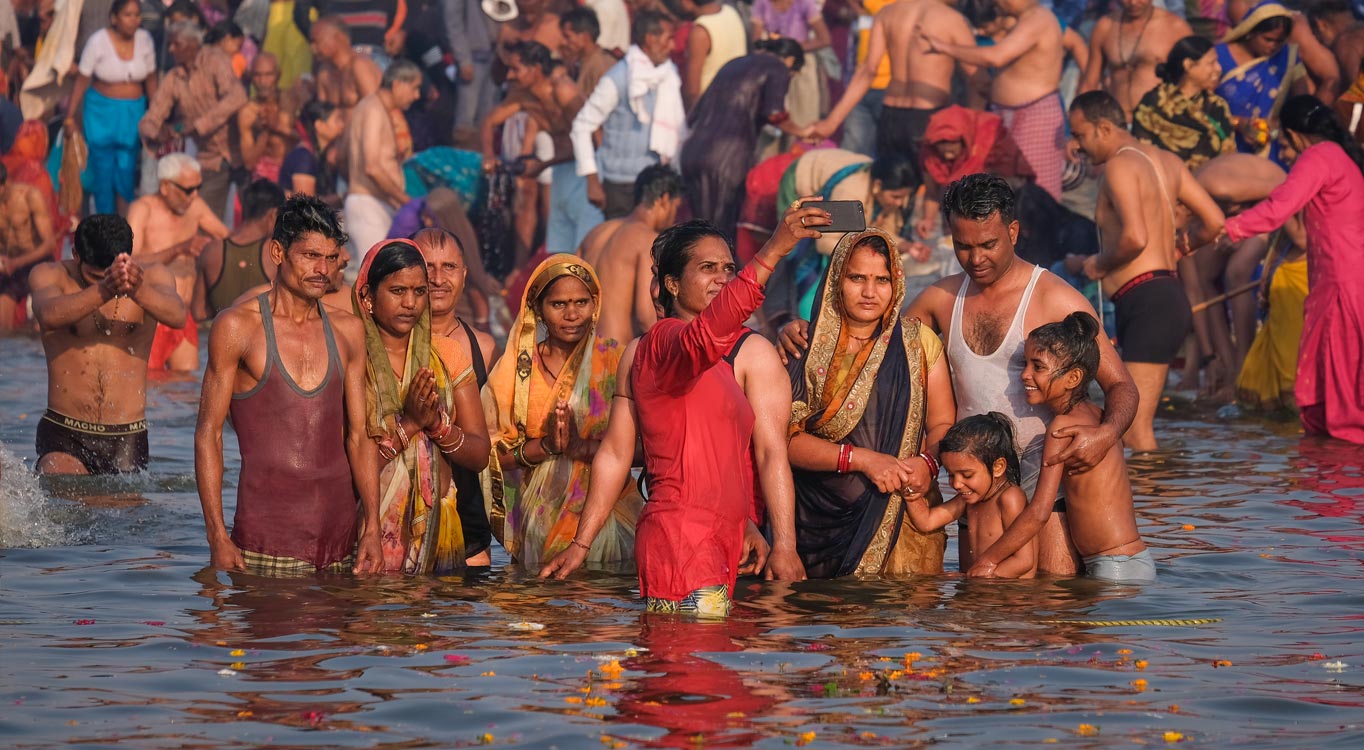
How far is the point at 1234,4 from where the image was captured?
14.8 m

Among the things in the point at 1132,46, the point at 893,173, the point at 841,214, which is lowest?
the point at 841,214

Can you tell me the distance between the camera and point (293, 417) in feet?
22.6

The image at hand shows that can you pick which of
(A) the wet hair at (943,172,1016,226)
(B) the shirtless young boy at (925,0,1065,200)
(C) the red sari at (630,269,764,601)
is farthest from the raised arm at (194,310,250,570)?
(B) the shirtless young boy at (925,0,1065,200)

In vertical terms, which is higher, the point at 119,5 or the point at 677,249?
the point at 119,5

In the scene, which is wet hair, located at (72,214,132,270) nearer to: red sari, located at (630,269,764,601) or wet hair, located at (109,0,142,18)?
red sari, located at (630,269,764,601)

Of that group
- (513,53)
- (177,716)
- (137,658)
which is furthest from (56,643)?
(513,53)

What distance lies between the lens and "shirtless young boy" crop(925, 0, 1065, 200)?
45.9 feet

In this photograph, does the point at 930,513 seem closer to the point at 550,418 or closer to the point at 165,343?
the point at 550,418

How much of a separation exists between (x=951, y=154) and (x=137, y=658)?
8.85 m

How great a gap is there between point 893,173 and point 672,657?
737 centimetres

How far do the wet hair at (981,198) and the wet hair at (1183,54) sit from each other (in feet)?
21.8

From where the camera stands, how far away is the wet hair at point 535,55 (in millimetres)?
15805

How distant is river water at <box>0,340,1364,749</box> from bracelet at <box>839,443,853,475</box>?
486 millimetres

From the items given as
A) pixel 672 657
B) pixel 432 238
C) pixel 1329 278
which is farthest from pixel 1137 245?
pixel 672 657
